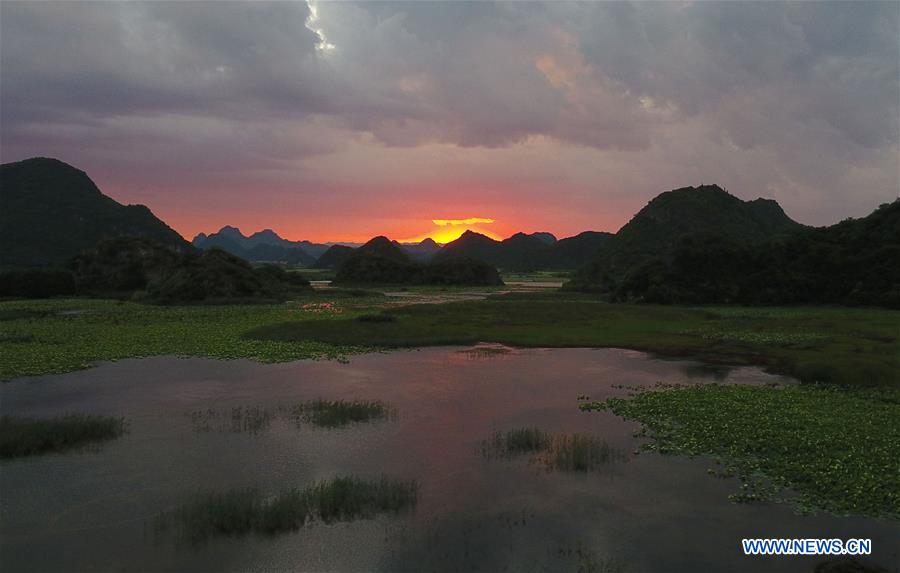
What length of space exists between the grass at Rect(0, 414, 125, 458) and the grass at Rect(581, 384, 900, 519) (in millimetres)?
19631

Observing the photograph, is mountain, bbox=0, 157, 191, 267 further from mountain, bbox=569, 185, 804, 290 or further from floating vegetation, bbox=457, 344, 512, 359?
floating vegetation, bbox=457, 344, 512, 359

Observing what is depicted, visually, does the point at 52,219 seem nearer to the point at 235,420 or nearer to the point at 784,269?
the point at 235,420

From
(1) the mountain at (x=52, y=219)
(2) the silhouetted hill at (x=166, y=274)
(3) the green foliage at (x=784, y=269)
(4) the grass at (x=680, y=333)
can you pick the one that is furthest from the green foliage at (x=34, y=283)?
(3) the green foliage at (x=784, y=269)

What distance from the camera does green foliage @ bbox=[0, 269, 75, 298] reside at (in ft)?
269

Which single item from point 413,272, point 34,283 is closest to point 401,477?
point 34,283

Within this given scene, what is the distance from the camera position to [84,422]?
2075 cm

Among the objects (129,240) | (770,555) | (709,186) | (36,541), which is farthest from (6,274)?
(709,186)

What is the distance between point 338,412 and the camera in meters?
23.4

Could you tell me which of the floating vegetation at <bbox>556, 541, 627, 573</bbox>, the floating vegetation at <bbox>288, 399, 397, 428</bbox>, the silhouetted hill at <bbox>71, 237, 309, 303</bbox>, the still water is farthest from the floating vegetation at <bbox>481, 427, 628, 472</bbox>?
the silhouetted hill at <bbox>71, 237, 309, 303</bbox>

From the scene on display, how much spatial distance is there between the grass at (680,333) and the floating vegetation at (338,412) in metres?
17.9

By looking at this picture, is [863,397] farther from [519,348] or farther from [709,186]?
[709,186]

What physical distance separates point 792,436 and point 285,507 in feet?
55.0

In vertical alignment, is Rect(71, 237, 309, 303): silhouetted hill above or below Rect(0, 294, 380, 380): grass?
above

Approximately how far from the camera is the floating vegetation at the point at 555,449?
17922 millimetres
